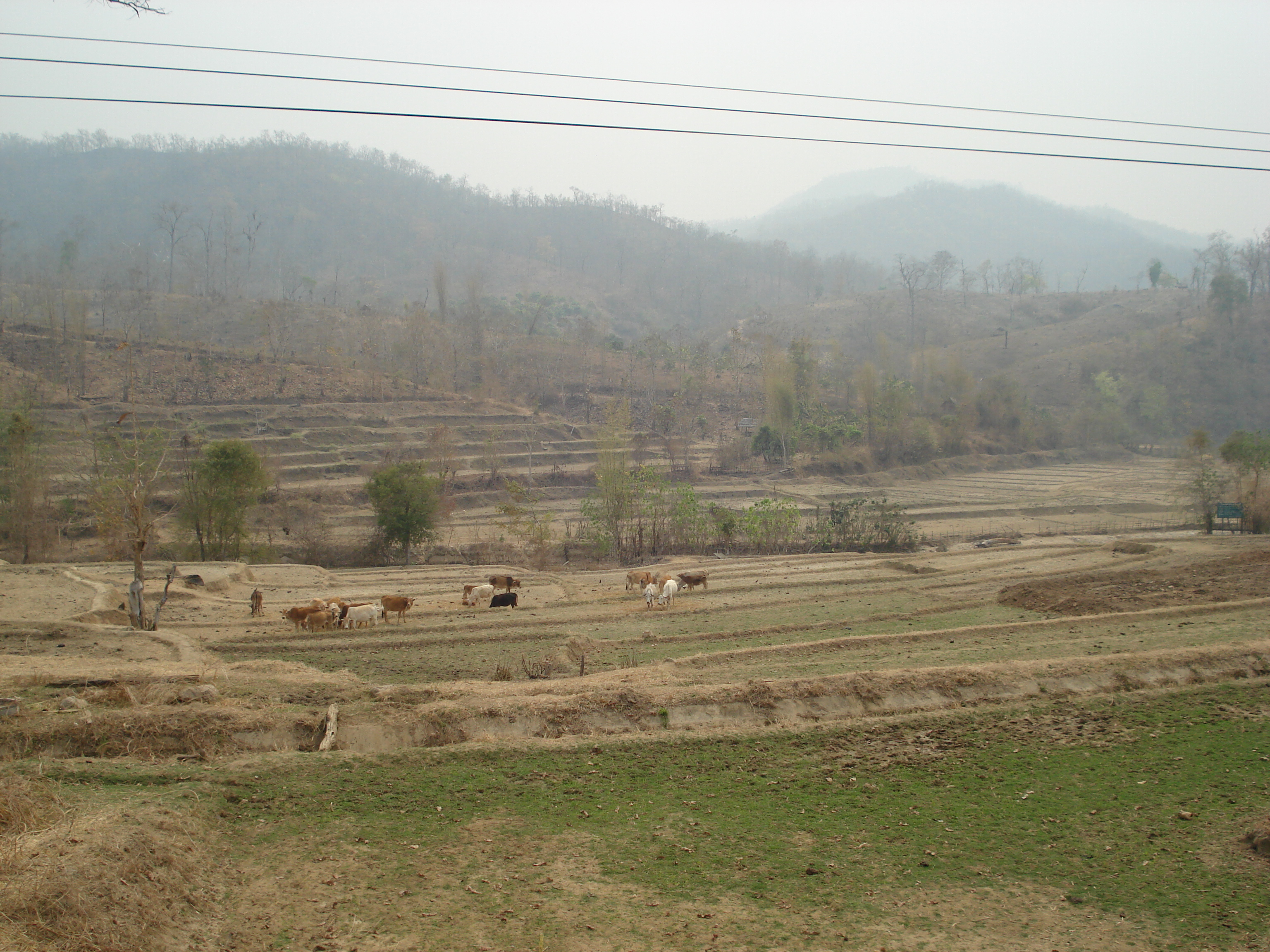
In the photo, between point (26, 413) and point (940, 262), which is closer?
point (26, 413)

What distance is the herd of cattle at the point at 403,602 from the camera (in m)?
19.6

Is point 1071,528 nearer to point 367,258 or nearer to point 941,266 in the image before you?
point 941,266

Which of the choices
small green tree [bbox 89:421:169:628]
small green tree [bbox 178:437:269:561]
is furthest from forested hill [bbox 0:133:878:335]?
small green tree [bbox 178:437:269:561]

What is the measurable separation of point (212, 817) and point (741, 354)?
342 ft

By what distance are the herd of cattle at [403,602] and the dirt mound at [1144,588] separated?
30.5 ft

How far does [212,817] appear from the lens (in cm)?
783

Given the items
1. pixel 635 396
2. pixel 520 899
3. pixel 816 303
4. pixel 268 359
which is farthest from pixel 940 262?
pixel 520 899

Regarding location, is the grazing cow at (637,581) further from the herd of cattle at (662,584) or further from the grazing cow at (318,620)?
the grazing cow at (318,620)

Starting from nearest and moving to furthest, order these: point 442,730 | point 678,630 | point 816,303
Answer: point 442,730 < point 678,630 < point 816,303

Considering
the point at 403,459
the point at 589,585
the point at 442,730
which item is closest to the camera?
the point at 442,730

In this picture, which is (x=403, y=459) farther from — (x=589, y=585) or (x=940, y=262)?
(x=940, y=262)

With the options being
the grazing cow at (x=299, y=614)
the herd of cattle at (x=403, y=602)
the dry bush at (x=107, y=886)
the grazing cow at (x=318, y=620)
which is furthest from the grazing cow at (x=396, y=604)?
the dry bush at (x=107, y=886)

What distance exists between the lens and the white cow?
874 inches

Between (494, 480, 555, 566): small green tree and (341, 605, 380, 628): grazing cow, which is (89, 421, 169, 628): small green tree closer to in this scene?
(341, 605, 380, 628): grazing cow
